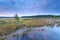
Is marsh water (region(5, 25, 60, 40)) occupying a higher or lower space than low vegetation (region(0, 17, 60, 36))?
lower

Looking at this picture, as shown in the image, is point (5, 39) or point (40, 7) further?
point (40, 7)

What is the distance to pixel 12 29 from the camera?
1458 mm

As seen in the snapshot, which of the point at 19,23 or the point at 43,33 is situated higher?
the point at 19,23

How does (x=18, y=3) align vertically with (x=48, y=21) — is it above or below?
above

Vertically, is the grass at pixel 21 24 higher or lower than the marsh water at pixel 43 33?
higher

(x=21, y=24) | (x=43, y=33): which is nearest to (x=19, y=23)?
(x=21, y=24)

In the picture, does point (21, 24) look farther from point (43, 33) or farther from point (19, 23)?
point (43, 33)

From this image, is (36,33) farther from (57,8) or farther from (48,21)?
(57,8)

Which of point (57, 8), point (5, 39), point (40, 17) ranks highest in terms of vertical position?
point (57, 8)

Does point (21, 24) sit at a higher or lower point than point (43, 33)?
higher

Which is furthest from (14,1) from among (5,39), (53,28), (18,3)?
(53,28)

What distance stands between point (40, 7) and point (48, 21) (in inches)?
8.2

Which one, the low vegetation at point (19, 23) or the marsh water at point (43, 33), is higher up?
the low vegetation at point (19, 23)

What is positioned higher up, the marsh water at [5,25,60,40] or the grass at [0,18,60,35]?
the grass at [0,18,60,35]
